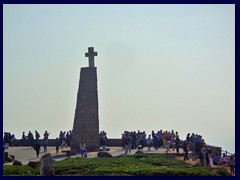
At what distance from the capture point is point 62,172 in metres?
25.4

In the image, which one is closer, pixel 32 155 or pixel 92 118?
pixel 32 155

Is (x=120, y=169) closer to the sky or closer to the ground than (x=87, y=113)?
closer to the ground

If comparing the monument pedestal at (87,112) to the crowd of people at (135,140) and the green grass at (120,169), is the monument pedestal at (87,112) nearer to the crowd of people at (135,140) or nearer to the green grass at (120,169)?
the crowd of people at (135,140)

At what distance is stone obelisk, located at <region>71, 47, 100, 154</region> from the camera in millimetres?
38812

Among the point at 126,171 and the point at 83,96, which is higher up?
the point at 83,96

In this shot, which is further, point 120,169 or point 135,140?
point 135,140

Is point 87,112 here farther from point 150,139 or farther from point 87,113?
point 150,139

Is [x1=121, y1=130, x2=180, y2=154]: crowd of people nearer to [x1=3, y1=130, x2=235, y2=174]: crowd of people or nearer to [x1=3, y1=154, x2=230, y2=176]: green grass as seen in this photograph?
[x1=3, y1=130, x2=235, y2=174]: crowd of people

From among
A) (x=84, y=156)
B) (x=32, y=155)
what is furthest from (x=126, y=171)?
(x=32, y=155)

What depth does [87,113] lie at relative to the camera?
127 ft

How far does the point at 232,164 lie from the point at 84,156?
1012cm

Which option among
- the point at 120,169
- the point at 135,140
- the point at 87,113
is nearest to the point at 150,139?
the point at 135,140

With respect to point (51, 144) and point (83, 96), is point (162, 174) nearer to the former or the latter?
point (83, 96)

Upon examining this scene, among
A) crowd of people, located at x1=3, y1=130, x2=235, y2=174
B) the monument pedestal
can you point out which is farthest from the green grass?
the monument pedestal
